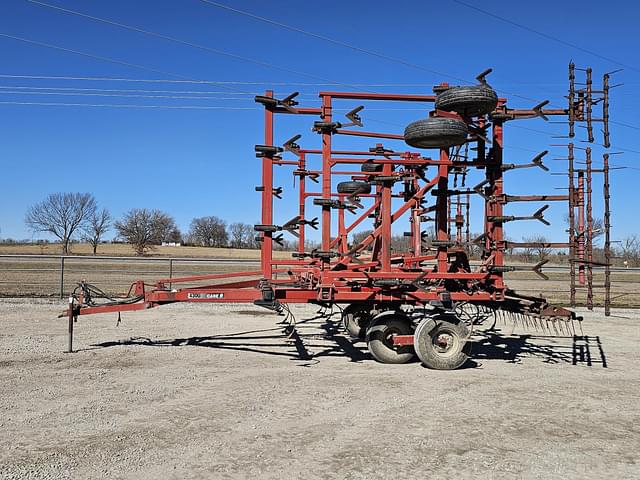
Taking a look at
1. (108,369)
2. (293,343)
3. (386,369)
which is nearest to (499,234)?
(386,369)

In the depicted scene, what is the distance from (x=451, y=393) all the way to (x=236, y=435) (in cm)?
302

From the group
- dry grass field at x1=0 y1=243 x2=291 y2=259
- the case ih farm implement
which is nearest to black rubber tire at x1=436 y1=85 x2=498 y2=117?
the case ih farm implement

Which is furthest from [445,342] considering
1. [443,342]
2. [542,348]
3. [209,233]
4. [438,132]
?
[209,233]

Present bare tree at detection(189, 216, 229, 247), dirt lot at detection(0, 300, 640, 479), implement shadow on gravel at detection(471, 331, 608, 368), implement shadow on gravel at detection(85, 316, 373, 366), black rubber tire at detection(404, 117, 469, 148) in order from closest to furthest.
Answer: dirt lot at detection(0, 300, 640, 479) → black rubber tire at detection(404, 117, 469, 148) → implement shadow on gravel at detection(471, 331, 608, 368) → implement shadow on gravel at detection(85, 316, 373, 366) → bare tree at detection(189, 216, 229, 247)

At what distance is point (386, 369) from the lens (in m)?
8.76

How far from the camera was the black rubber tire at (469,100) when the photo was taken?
8.41 meters

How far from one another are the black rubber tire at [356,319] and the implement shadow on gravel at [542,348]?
2107 millimetres

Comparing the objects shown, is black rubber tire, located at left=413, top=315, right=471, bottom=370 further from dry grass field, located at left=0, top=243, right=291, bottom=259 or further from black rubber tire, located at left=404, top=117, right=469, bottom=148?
dry grass field, located at left=0, top=243, right=291, bottom=259

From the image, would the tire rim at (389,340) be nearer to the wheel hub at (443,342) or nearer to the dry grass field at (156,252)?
the wheel hub at (443,342)

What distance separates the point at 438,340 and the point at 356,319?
10.6ft

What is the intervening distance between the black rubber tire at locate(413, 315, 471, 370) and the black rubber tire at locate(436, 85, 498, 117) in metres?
3.11

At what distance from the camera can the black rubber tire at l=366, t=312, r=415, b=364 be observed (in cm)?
917

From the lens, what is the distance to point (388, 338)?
922cm

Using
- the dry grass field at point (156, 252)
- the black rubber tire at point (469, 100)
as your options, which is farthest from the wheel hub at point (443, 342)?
the dry grass field at point (156, 252)
